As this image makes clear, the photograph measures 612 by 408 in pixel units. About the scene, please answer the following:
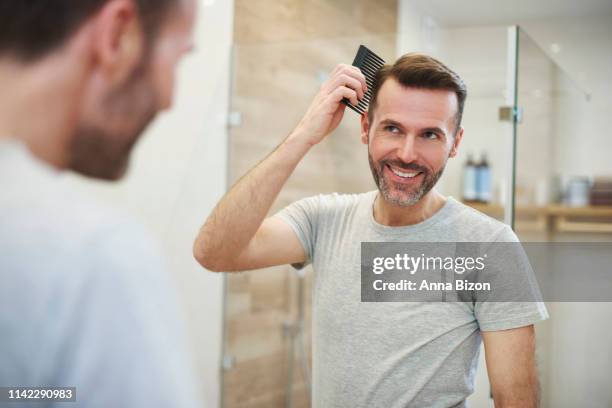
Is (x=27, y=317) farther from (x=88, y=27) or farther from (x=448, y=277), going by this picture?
(x=448, y=277)

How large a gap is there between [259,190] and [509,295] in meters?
0.47

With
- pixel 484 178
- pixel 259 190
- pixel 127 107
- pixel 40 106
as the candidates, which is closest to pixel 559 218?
pixel 484 178

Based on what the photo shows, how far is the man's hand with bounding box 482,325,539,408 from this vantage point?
3.10 ft

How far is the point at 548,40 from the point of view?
245cm

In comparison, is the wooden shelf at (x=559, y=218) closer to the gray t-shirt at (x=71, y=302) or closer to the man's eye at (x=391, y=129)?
the man's eye at (x=391, y=129)

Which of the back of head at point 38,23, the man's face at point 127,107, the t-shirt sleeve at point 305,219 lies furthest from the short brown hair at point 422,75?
the back of head at point 38,23

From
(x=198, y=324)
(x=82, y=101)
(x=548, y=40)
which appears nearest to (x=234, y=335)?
(x=198, y=324)

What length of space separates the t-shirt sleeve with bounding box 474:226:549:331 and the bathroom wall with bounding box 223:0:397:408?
0.70m

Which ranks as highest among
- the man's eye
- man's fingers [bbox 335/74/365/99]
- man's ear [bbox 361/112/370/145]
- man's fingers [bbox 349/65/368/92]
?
man's fingers [bbox 349/65/368/92]

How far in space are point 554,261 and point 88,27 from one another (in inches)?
42.7

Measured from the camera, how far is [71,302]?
0.81 meters

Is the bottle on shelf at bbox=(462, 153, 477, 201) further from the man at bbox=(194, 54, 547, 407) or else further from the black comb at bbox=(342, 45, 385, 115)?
the black comb at bbox=(342, 45, 385, 115)

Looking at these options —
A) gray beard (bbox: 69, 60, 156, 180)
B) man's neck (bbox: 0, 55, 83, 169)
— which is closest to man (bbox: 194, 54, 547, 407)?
gray beard (bbox: 69, 60, 156, 180)

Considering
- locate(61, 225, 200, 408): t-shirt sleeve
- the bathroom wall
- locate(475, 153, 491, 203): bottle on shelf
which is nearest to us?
locate(61, 225, 200, 408): t-shirt sleeve
